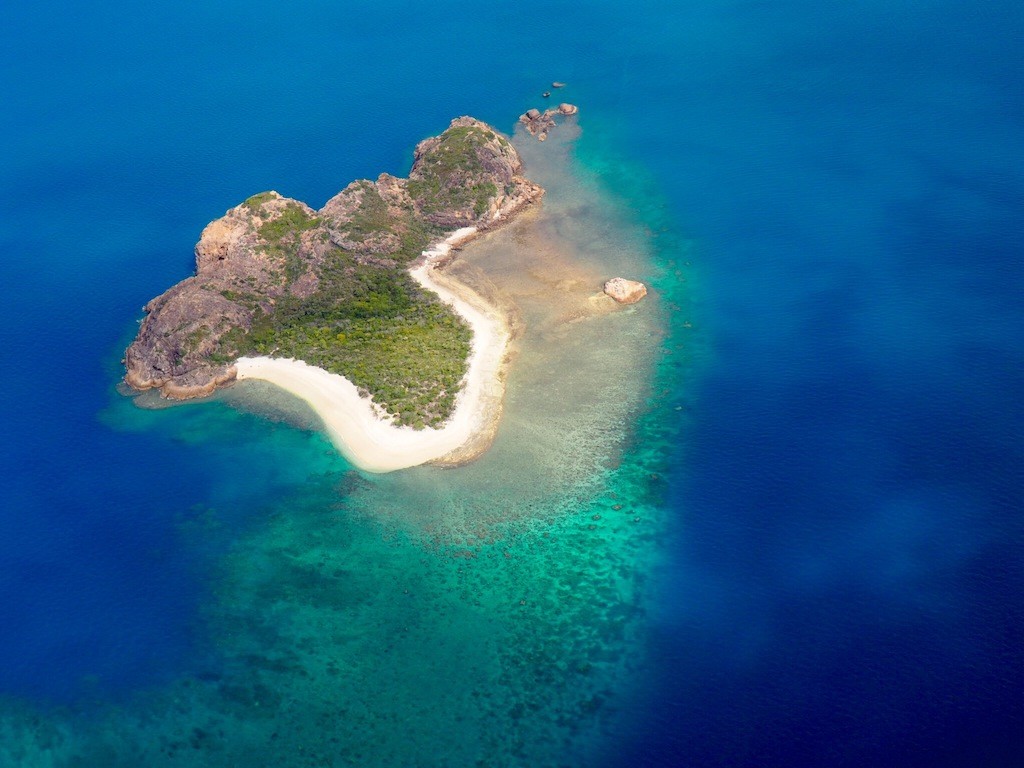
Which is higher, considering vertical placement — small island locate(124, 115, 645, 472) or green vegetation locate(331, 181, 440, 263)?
green vegetation locate(331, 181, 440, 263)

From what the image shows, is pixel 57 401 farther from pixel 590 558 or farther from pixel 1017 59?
pixel 1017 59

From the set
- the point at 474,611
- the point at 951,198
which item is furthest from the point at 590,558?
the point at 951,198

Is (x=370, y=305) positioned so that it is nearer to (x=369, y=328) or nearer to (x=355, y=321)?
(x=355, y=321)

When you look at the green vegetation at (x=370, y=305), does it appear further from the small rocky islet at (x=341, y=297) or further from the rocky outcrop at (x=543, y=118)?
the rocky outcrop at (x=543, y=118)

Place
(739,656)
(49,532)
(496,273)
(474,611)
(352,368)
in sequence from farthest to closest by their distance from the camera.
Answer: (496,273) < (352,368) < (49,532) < (474,611) < (739,656)

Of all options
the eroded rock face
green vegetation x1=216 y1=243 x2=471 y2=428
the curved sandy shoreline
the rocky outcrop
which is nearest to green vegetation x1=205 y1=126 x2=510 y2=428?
green vegetation x1=216 y1=243 x2=471 y2=428

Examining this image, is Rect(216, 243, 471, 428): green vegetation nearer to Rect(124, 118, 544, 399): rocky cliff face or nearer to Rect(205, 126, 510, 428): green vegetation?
Rect(205, 126, 510, 428): green vegetation
